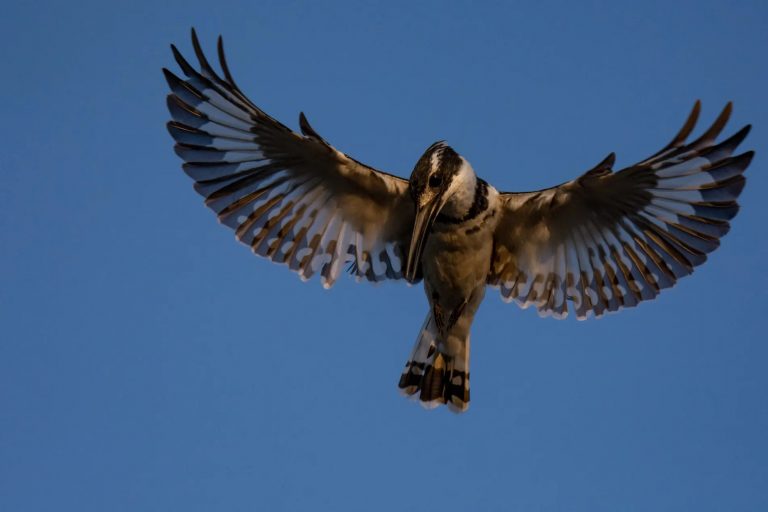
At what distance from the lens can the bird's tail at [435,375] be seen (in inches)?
363

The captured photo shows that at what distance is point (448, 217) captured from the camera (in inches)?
321

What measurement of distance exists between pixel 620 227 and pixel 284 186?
2.75 meters

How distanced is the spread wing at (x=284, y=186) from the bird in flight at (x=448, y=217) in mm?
11

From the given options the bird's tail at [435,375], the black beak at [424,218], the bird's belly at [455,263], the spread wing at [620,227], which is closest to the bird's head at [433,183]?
the black beak at [424,218]

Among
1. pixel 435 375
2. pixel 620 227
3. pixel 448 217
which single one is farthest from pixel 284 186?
pixel 620 227

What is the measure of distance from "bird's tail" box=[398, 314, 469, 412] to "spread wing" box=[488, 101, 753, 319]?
26.9 inches

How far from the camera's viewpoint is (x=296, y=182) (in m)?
9.03

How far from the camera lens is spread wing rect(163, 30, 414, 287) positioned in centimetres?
855

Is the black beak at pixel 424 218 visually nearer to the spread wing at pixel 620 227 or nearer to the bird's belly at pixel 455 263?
the bird's belly at pixel 455 263

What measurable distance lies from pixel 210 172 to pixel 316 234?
3.41 ft

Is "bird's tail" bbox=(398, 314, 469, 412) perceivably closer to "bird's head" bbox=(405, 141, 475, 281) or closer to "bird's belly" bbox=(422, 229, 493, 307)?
"bird's belly" bbox=(422, 229, 493, 307)

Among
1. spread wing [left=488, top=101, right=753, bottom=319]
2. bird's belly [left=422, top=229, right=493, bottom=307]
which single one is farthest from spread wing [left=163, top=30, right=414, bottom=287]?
spread wing [left=488, top=101, right=753, bottom=319]

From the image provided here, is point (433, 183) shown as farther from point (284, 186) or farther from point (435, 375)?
point (435, 375)

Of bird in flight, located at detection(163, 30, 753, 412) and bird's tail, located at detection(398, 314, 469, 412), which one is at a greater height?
bird in flight, located at detection(163, 30, 753, 412)
